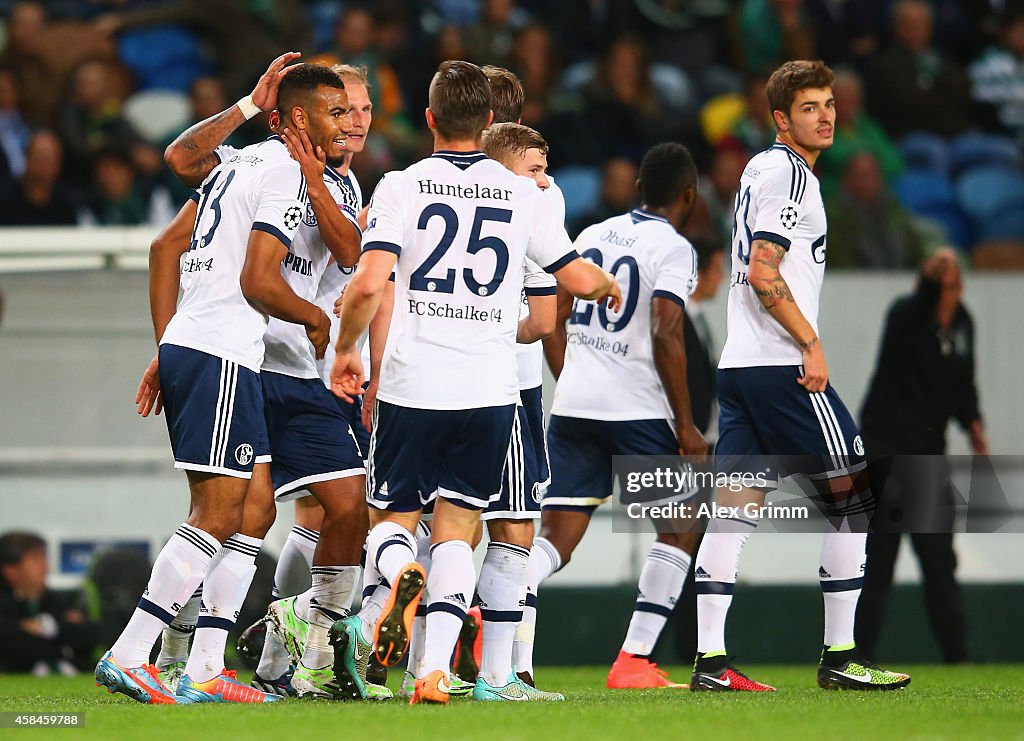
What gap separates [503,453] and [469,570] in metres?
0.44

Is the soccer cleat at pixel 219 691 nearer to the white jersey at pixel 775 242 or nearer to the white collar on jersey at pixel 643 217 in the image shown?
the white jersey at pixel 775 242

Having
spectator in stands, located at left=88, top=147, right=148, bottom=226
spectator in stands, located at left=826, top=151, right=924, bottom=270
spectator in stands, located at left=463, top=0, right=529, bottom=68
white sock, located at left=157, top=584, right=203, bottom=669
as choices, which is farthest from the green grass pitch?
spectator in stands, located at left=463, top=0, right=529, bottom=68

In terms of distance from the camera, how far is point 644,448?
23.9 feet

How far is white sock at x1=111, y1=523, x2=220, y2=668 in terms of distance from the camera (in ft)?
18.6

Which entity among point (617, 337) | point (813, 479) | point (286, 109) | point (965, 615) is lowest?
point (965, 615)

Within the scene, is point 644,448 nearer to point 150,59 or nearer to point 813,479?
point 813,479

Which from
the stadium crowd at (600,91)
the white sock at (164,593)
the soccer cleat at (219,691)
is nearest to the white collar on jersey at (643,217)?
the white sock at (164,593)

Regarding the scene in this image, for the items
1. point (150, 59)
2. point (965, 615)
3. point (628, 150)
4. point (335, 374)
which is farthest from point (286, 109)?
point (150, 59)

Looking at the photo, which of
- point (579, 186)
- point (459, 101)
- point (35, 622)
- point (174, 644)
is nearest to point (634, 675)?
point (174, 644)

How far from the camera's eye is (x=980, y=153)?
13078mm

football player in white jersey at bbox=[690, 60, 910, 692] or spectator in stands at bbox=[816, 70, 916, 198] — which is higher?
spectator in stands at bbox=[816, 70, 916, 198]

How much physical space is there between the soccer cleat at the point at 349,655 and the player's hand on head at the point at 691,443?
74.5 inches

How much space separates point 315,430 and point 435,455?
872 millimetres

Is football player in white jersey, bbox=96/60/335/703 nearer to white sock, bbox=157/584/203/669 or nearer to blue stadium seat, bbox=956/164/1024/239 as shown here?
white sock, bbox=157/584/203/669
